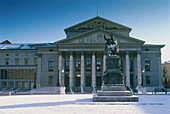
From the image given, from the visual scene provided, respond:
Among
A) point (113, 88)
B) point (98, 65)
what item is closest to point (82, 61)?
point (98, 65)

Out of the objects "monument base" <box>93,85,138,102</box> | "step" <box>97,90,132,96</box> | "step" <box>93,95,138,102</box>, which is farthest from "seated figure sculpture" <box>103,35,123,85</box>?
"step" <box>93,95,138,102</box>

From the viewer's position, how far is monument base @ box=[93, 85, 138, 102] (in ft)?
58.1

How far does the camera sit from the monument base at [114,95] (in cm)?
1772

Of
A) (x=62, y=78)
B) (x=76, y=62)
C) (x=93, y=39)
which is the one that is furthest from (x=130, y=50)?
(x=62, y=78)

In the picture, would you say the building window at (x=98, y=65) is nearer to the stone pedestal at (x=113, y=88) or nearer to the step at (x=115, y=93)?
the stone pedestal at (x=113, y=88)

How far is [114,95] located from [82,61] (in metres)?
36.6

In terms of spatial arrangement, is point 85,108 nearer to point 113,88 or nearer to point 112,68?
point 113,88

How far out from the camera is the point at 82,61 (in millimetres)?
54688

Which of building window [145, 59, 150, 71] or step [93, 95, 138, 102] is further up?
building window [145, 59, 150, 71]

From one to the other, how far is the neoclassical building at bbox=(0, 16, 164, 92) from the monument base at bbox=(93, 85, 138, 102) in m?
33.4

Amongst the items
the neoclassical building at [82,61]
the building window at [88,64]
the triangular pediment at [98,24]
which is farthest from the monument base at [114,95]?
the triangular pediment at [98,24]

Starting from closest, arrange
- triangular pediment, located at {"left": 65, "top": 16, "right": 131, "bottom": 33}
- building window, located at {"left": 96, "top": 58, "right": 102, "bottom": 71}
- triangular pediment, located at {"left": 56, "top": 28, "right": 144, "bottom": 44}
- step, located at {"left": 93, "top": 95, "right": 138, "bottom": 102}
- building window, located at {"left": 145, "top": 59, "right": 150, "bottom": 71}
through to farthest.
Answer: step, located at {"left": 93, "top": 95, "right": 138, "bottom": 102}, triangular pediment, located at {"left": 56, "top": 28, "right": 144, "bottom": 44}, building window, located at {"left": 96, "top": 58, "right": 102, "bottom": 71}, building window, located at {"left": 145, "top": 59, "right": 150, "bottom": 71}, triangular pediment, located at {"left": 65, "top": 16, "right": 131, "bottom": 33}

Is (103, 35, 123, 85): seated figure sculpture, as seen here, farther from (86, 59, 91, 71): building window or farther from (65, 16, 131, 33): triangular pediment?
(65, 16, 131, 33): triangular pediment

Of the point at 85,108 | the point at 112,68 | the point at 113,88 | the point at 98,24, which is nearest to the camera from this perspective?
the point at 85,108
